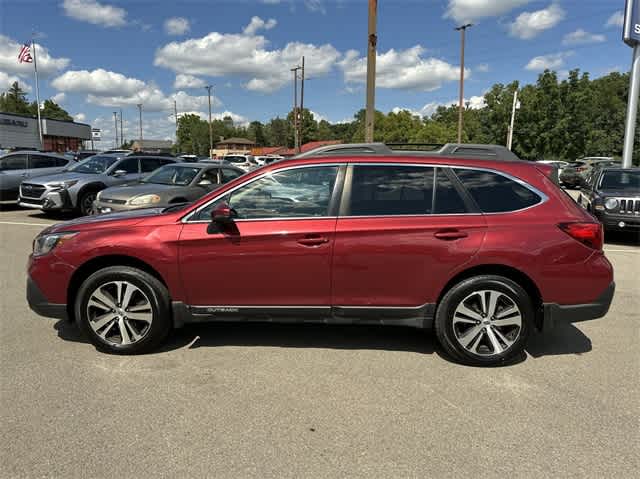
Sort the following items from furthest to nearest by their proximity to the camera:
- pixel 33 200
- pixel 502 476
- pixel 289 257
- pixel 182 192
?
pixel 33 200 → pixel 182 192 → pixel 289 257 → pixel 502 476

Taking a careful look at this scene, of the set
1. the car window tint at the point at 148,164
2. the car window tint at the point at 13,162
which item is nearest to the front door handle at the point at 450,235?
the car window tint at the point at 148,164

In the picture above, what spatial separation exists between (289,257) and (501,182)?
1.85 metres

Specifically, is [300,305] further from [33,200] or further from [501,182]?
[33,200]

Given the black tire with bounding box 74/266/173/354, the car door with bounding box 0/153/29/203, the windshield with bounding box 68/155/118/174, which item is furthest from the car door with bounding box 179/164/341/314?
the car door with bounding box 0/153/29/203

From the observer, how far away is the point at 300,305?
3.74 meters

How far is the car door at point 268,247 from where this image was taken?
365 centimetres

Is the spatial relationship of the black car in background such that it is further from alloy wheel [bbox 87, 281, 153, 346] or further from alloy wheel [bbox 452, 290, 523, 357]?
alloy wheel [bbox 87, 281, 153, 346]

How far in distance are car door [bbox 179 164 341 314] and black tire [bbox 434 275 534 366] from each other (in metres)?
0.95

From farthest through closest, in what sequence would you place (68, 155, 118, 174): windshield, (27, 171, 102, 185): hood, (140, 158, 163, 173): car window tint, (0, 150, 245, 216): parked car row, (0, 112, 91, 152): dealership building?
(0, 112, 91, 152): dealership building, (140, 158, 163, 173): car window tint, (68, 155, 118, 174): windshield, (27, 171, 102, 185): hood, (0, 150, 245, 216): parked car row

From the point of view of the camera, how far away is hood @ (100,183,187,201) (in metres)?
8.76

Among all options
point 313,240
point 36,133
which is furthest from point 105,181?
point 36,133

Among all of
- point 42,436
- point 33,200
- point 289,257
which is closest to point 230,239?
point 289,257

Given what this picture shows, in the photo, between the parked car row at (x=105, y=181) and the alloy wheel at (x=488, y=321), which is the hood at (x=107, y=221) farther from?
the parked car row at (x=105, y=181)

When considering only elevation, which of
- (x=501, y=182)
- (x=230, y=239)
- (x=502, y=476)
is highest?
(x=501, y=182)
